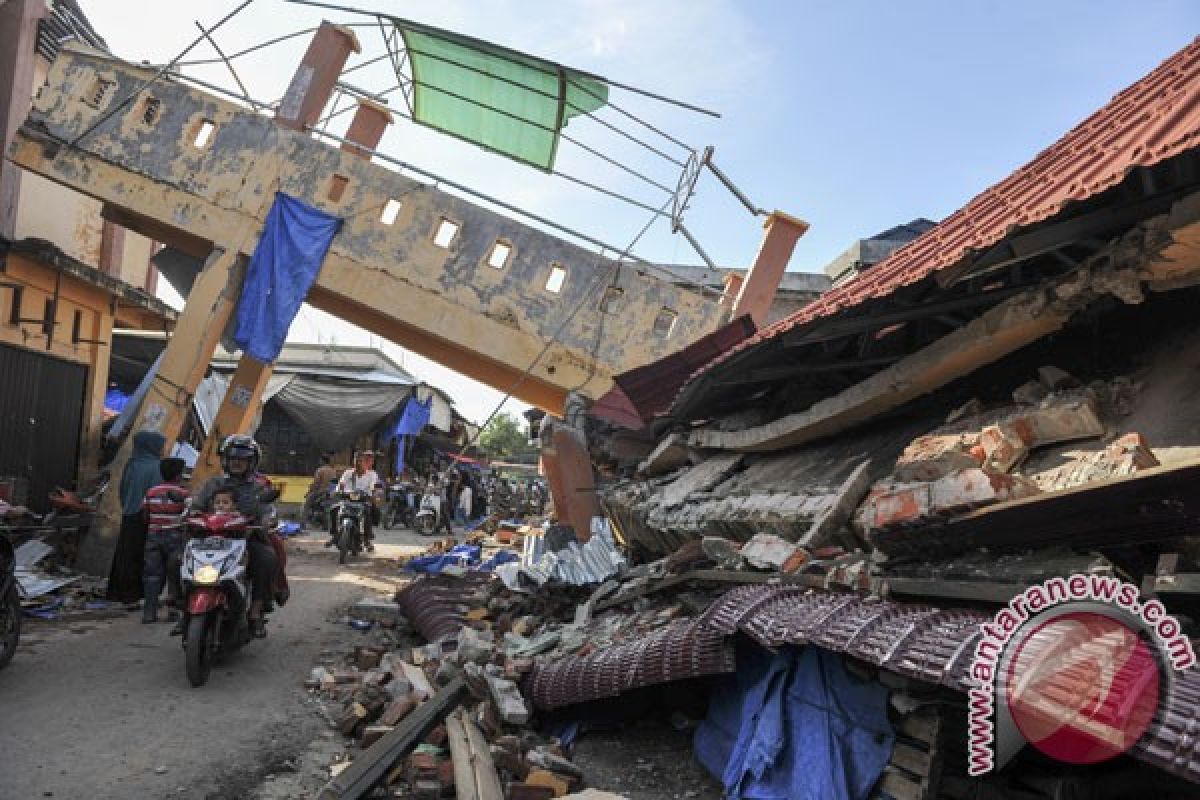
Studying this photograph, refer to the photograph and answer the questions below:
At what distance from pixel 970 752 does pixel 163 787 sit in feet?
11.2

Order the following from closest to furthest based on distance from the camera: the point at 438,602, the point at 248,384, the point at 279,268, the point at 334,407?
the point at 438,602, the point at 279,268, the point at 248,384, the point at 334,407

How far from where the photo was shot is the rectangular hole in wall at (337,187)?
11.9 metres

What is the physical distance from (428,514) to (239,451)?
1399 cm

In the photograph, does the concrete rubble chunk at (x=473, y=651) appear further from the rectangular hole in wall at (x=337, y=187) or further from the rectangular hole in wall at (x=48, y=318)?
the rectangular hole in wall at (x=48, y=318)

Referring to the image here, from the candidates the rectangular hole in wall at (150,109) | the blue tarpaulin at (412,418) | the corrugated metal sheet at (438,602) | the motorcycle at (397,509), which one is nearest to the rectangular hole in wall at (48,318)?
the rectangular hole in wall at (150,109)

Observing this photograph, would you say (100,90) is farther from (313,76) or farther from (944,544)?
(944,544)

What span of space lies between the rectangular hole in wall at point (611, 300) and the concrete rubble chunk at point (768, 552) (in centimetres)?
746

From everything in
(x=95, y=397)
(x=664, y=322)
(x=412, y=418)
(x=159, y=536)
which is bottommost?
(x=159, y=536)

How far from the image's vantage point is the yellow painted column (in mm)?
11766

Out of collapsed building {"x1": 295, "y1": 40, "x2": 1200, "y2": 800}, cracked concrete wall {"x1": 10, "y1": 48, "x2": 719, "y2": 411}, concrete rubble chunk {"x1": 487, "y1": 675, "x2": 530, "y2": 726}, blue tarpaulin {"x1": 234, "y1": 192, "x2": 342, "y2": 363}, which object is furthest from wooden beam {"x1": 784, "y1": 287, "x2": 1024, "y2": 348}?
blue tarpaulin {"x1": 234, "y1": 192, "x2": 342, "y2": 363}

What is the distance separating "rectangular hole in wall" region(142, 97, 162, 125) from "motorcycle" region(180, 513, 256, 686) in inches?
331

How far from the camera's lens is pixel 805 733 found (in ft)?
12.0

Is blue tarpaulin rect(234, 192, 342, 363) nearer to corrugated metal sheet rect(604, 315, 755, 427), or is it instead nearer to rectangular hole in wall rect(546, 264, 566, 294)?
rectangular hole in wall rect(546, 264, 566, 294)

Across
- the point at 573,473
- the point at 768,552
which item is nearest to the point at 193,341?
the point at 573,473
